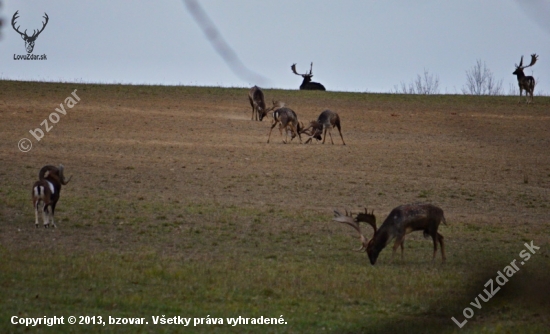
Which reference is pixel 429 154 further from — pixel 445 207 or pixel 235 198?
pixel 235 198

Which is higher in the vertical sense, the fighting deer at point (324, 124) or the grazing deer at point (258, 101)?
the grazing deer at point (258, 101)

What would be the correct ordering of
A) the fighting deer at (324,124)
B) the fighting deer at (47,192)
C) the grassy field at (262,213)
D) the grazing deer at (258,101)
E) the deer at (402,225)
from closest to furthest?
the grassy field at (262,213) → the deer at (402,225) → the fighting deer at (47,192) → the fighting deer at (324,124) → the grazing deer at (258,101)

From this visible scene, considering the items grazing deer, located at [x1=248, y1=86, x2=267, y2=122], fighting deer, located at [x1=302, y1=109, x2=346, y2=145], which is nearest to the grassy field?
fighting deer, located at [x1=302, y1=109, x2=346, y2=145]

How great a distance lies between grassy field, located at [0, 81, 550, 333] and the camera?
8.15 metres

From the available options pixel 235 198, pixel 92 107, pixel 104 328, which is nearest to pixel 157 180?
pixel 235 198

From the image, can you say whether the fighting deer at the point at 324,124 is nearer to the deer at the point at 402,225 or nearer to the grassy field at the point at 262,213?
the grassy field at the point at 262,213

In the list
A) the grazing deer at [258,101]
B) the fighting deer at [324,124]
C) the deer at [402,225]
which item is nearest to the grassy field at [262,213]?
the deer at [402,225]

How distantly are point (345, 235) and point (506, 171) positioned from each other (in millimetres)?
10808

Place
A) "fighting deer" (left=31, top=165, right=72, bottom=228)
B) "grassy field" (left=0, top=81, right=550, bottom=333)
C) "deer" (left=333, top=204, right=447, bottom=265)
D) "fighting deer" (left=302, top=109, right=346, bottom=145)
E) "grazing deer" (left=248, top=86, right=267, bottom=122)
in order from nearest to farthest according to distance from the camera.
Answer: "grassy field" (left=0, top=81, right=550, bottom=333)
"deer" (left=333, top=204, right=447, bottom=265)
"fighting deer" (left=31, top=165, right=72, bottom=228)
"fighting deer" (left=302, top=109, right=346, bottom=145)
"grazing deer" (left=248, top=86, right=267, bottom=122)

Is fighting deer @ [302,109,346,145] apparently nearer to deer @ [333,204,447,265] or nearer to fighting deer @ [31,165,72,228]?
fighting deer @ [31,165,72,228]

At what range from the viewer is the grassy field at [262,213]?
815 cm

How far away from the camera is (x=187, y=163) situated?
887 inches

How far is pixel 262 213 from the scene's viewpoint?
633 inches

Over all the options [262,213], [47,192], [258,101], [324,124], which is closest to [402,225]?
[262,213]
